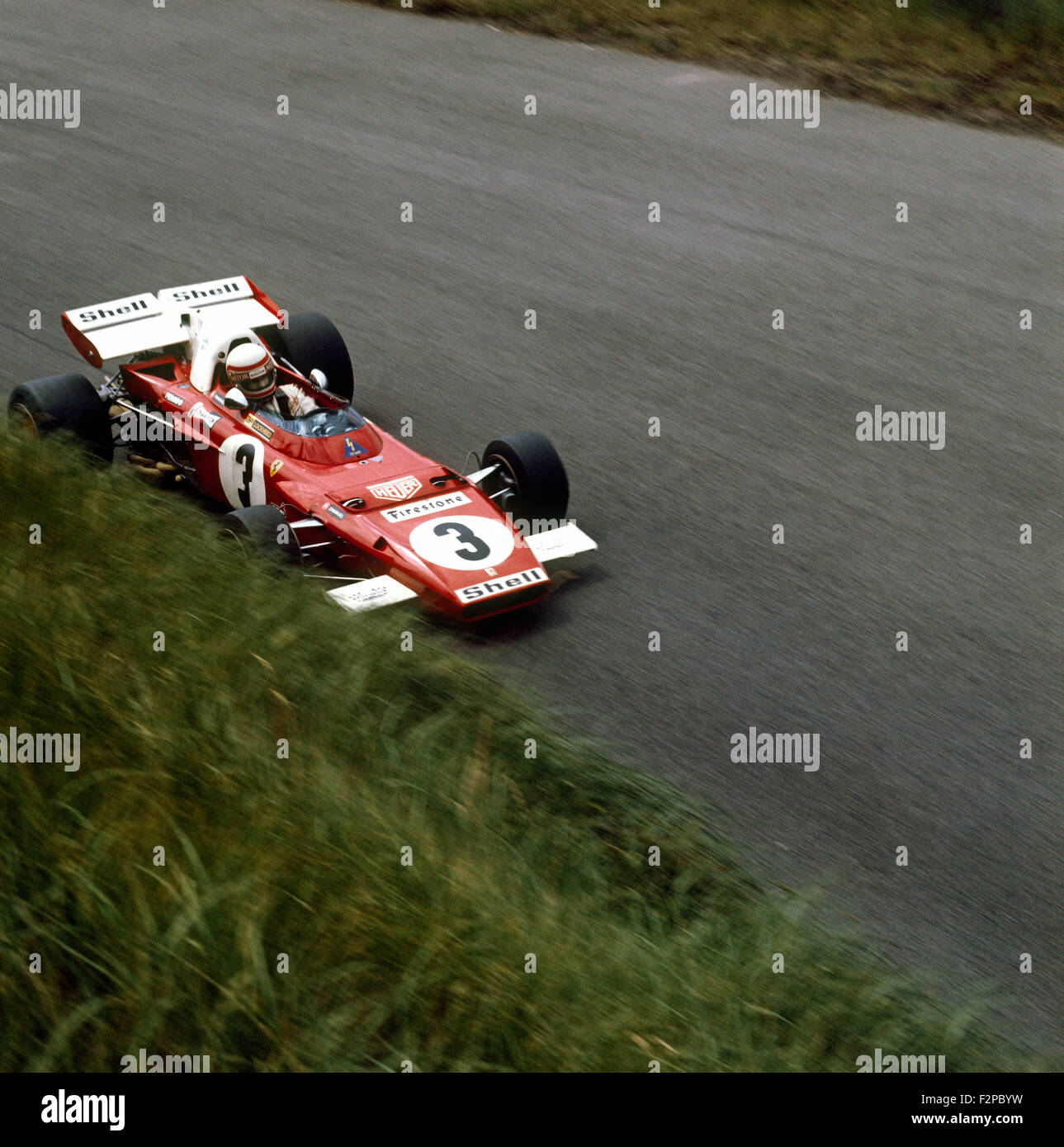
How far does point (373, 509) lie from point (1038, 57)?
10765 millimetres

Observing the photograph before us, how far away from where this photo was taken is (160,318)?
29.7 feet

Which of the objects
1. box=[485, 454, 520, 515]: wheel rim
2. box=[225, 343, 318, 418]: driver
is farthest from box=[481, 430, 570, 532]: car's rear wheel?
box=[225, 343, 318, 418]: driver

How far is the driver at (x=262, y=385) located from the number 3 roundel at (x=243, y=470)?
0.85ft

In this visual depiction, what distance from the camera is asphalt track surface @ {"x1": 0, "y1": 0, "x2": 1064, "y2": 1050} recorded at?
21.8 ft

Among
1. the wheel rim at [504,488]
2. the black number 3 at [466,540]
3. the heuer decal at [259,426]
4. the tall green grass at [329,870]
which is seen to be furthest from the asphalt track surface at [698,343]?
the heuer decal at [259,426]

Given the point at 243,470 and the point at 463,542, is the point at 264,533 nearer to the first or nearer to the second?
the point at 243,470

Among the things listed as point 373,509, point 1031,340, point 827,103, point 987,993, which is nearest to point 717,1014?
point 987,993

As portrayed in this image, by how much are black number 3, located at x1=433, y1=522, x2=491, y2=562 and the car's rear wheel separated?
2.01 feet

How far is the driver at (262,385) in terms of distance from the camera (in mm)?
8156

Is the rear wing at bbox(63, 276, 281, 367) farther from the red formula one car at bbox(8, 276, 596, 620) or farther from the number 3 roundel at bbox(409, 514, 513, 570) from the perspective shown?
the number 3 roundel at bbox(409, 514, 513, 570)

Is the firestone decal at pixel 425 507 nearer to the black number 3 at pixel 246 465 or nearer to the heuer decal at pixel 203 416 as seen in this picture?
the black number 3 at pixel 246 465

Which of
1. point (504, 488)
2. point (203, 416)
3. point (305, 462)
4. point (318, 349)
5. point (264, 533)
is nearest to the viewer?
point (264, 533)

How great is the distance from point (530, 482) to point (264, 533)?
5.24 ft

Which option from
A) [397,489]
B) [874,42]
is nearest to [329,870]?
[397,489]
